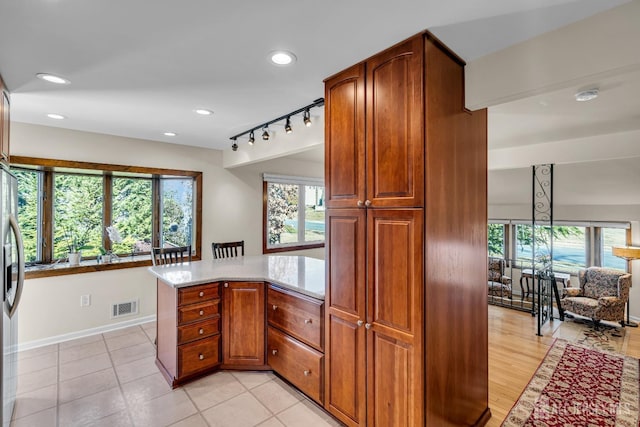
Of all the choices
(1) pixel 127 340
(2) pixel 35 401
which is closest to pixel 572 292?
(1) pixel 127 340

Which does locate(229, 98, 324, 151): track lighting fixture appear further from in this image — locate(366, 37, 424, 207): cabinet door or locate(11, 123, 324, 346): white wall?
locate(11, 123, 324, 346): white wall

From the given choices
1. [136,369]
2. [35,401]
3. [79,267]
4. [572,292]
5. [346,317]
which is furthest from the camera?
[572,292]

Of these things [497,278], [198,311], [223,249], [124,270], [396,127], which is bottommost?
[497,278]

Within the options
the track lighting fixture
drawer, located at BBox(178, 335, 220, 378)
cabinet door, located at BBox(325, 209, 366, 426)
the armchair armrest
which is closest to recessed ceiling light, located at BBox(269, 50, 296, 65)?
the track lighting fixture

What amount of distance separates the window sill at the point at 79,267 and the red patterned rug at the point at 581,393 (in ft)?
14.1

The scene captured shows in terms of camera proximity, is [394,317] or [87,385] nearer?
[394,317]

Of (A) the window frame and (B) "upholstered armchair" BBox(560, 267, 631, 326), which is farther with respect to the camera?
(B) "upholstered armchair" BBox(560, 267, 631, 326)

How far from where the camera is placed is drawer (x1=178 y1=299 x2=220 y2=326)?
99.1 inches

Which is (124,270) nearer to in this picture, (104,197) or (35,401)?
(104,197)

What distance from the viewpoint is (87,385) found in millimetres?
2574

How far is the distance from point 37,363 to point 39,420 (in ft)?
3.73

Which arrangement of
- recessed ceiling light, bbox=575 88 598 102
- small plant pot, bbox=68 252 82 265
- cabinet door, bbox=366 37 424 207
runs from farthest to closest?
small plant pot, bbox=68 252 82 265 → recessed ceiling light, bbox=575 88 598 102 → cabinet door, bbox=366 37 424 207

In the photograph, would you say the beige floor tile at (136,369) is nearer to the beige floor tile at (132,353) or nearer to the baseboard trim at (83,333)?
the beige floor tile at (132,353)

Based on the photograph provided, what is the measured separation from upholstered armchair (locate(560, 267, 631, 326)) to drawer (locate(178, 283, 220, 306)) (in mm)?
5343
